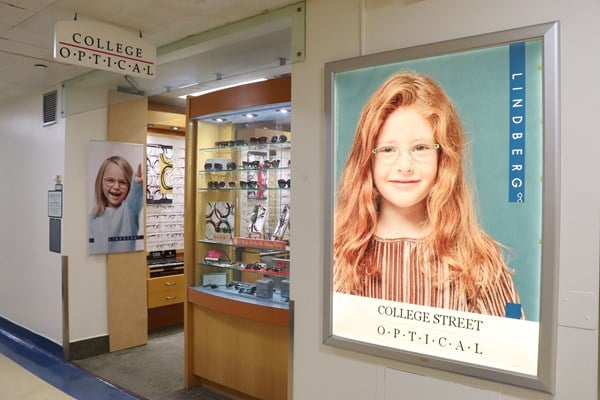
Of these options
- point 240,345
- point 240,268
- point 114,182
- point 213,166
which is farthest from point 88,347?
point 213,166

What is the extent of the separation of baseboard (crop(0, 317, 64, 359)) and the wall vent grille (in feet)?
8.04

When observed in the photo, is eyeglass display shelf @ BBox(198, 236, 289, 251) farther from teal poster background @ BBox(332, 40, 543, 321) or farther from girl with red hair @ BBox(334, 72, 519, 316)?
teal poster background @ BBox(332, 40, 543, 321)

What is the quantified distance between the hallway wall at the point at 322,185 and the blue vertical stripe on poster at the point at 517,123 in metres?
0.15

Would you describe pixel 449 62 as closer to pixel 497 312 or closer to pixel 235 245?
pixel 497 312

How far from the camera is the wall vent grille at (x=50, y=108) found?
489 cm

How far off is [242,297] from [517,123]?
2.40 meters

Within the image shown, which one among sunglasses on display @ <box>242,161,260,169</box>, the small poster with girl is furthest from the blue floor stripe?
sunglasses on display @ <box>242,161,260,169</box>

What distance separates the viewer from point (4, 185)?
19.7 feet

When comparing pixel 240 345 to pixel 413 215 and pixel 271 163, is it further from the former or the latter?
pixel 413 215

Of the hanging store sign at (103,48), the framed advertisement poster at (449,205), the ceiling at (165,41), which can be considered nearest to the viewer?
the framed advertisement poster at (449,205)

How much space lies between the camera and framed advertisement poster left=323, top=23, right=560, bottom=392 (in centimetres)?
203

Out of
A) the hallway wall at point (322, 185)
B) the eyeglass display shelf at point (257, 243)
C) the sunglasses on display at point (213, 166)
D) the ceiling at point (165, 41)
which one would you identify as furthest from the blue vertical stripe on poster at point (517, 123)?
the sunglasses on display at point (213, 166)

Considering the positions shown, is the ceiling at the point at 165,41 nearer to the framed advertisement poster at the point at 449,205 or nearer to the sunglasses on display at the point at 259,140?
the sunglasses on display at the point at 259,140

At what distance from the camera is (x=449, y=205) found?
228cm
